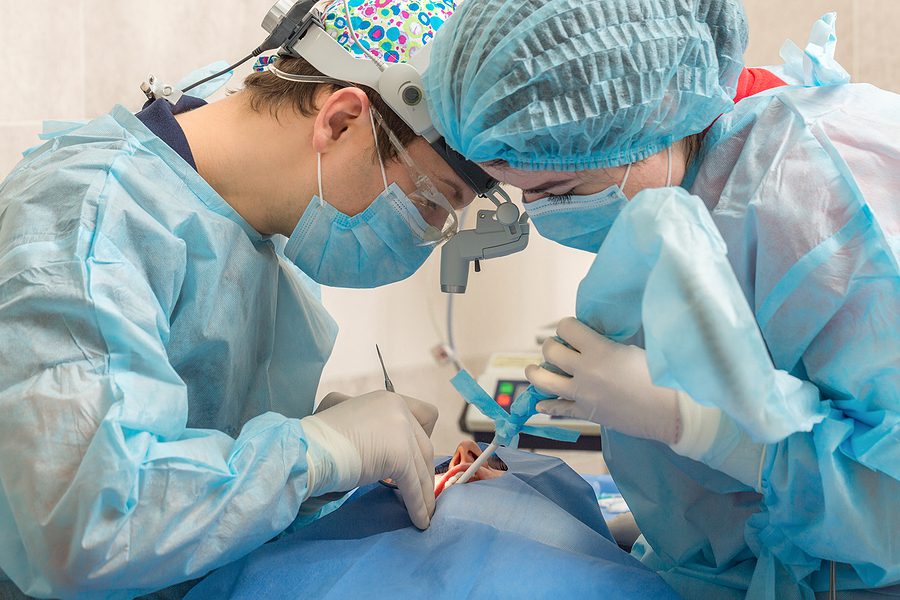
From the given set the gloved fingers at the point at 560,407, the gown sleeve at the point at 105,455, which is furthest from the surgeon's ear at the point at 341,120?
the gloved fingers at the point at 560,407

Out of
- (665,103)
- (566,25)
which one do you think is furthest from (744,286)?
(566,25)

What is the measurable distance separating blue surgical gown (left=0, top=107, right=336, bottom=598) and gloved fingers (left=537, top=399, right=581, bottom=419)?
35 centimetres

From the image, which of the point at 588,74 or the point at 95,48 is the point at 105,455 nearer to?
the point at 588,74

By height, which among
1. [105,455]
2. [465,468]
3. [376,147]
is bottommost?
[465,468]

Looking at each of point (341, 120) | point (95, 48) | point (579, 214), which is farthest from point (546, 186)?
point (95, 48)

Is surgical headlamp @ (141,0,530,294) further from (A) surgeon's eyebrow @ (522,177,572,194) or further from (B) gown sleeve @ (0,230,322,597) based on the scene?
(B) gown sleeve @ (0,230,322,597)

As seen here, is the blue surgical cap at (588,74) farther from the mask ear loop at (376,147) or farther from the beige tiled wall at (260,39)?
the beige tiled wall at (260,39)

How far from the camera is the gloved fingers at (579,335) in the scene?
1.22 metres

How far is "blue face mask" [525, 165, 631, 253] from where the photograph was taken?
51.0 inches

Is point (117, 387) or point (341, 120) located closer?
point (117, 387)

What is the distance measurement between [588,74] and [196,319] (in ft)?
2.29

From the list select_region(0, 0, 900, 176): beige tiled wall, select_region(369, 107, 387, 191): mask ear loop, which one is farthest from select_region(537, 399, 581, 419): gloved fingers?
select_region(0, 0, 900, 176): beige tiled wall

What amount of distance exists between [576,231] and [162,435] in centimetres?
67

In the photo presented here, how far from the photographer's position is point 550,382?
1.28m
